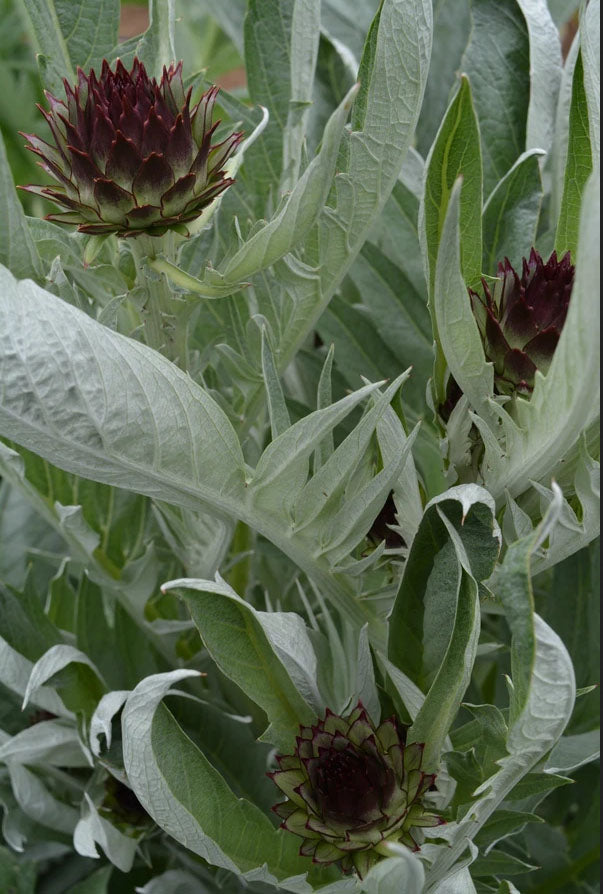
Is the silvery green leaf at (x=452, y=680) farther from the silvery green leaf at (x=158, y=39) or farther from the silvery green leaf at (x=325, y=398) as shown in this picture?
the silvery green leaf at (x=158, y=39)

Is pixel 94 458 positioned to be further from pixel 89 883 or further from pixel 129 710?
pixel 89 883

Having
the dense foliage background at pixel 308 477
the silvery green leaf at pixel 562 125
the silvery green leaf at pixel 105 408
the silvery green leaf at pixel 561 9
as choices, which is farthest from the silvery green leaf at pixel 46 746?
the silvery green leaf at pixel 561 9

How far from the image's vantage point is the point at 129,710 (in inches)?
9.0

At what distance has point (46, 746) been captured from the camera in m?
0.32

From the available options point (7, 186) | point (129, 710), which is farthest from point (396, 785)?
point (7, 186)

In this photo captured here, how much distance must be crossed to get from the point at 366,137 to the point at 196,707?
0.62ft

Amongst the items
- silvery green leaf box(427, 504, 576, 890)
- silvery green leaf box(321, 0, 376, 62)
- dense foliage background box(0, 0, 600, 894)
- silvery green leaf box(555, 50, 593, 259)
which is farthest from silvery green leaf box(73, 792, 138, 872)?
silvery green leaf box(321, 0, 376, 62)

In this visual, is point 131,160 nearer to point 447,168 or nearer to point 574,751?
point 447,168

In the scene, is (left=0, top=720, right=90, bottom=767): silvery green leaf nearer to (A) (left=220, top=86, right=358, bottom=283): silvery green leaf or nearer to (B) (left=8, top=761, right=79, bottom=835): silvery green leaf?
(B) (left=8, top=761, right=79, bottom=835): silvery green leaf

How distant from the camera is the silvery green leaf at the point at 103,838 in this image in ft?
0.96

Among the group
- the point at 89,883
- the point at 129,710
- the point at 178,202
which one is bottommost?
the point at 89,883

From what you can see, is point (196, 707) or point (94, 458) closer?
point (94, 458)

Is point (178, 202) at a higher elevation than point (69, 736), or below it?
higher

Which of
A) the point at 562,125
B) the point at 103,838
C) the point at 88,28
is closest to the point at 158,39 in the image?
the point at 88,28
